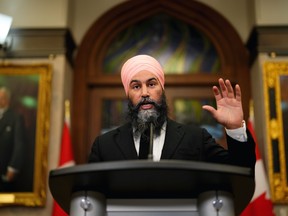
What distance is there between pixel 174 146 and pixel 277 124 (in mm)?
3466

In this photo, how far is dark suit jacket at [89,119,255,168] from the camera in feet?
7.20

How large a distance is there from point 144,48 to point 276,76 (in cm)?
183

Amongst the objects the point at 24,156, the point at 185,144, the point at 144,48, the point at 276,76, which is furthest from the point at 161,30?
the point at 185,144

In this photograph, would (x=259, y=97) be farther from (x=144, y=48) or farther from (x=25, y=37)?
(x=25, y=37)

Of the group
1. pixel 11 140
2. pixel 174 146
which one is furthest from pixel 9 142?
pixel 174 146

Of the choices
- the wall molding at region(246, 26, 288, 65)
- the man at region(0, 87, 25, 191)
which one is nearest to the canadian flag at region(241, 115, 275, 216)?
the wall molding at region(246, 26, 288, 65)

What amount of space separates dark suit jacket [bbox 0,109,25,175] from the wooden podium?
3.82 m

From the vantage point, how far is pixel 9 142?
551cm

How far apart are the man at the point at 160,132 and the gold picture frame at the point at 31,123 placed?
3130mm

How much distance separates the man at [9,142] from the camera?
17.6ft

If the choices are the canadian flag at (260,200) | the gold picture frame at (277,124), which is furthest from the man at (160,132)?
the gold picture frame at (277,124)

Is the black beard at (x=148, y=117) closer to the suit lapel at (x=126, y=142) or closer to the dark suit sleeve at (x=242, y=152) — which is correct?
the suit lapel at (x=126, y=142)

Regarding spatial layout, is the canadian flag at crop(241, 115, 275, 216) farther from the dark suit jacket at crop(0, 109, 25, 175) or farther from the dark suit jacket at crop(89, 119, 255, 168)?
the dark suit jacket at crop(89, 119, 255, 168)

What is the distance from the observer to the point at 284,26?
19.0 ft
